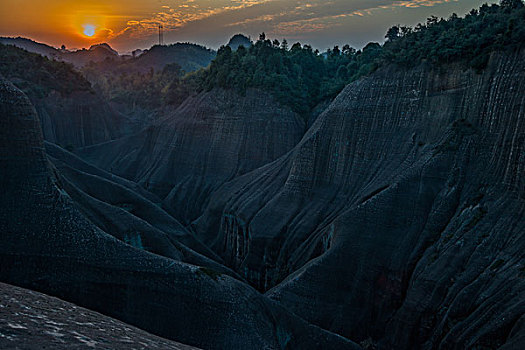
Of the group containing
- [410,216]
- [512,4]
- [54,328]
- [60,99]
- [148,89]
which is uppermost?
[512,4]

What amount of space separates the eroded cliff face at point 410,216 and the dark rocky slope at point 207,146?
44.5 ft

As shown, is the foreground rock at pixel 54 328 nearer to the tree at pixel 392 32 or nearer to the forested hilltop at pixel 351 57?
the forested hilltop at pixel 351 57

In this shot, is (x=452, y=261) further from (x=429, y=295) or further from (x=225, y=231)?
(x=225, y=231)

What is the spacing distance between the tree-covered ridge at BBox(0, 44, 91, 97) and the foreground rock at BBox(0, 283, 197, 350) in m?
61.6

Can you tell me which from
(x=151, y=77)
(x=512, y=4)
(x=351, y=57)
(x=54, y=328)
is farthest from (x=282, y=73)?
(x=151, y=77)

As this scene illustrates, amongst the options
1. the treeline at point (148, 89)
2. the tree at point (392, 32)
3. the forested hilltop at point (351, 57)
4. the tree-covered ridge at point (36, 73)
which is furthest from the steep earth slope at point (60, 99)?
the tree at point (392, 32)

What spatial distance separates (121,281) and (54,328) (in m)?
8.53

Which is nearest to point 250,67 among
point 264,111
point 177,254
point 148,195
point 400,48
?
point 264,111

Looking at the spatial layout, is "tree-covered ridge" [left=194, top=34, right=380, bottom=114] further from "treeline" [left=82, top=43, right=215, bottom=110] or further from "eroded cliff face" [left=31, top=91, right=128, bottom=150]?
"eroded cliff face" [left=31, top=91, right=128, bottom=150]

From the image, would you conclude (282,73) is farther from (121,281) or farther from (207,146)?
(121,281)

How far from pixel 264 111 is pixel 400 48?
2022cm

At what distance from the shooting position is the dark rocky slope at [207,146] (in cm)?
5106

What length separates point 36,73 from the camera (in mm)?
70250

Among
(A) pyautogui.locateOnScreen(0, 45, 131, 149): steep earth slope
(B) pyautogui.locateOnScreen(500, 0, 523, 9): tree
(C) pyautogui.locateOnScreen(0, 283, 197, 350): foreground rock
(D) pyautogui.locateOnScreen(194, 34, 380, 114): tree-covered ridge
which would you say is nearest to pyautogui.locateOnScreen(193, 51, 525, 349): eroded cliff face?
(B) pyautogui.locateOnScreen(500, 0, 523, 9): tree
